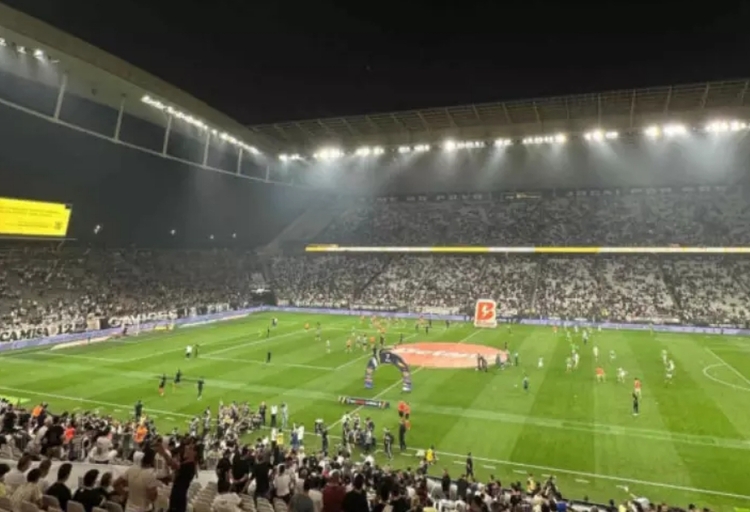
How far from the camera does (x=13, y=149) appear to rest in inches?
1650

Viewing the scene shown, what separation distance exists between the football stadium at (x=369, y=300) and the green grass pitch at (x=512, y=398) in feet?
0.71

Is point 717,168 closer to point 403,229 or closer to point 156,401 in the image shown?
point 403,229

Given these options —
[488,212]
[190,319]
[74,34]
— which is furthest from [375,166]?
[74,34]

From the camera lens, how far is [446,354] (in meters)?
43.9

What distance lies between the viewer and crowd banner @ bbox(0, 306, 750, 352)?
1806 inches

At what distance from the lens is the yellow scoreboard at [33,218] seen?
145 feet

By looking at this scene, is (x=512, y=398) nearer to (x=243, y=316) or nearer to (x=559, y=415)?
(x=559, y=415)

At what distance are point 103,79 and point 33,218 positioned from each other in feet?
59.6

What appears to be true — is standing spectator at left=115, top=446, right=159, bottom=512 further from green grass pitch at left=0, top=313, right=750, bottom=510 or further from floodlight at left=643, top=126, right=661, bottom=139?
floodlight at left=643, top=126, right=661, bottom=139

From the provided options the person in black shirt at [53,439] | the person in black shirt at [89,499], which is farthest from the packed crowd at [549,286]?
the person in black shirt at [89,499]

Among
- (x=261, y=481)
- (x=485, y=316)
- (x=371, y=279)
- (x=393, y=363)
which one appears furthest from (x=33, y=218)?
(x=371, y=279)

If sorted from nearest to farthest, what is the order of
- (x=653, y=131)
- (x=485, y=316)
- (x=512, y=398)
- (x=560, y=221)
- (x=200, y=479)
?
1. (x=200, y=479)
2. (x=512, y=398)
3. (x=485, y=316)
4. (x=653, y=131)
5. (x=560, y=221)

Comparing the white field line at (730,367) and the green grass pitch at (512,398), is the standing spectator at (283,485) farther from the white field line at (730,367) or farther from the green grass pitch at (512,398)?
the white field line at (730,367)

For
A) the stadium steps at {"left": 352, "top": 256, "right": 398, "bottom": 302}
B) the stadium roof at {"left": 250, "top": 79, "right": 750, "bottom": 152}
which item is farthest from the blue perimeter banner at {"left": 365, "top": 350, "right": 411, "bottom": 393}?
the stadium steps at {"left": 352, "top": 256, "right": 398, "bottom": 302}
